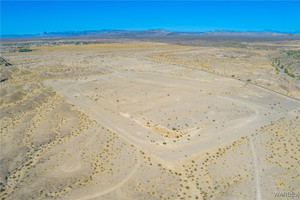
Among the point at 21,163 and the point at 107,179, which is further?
the point at 21,163

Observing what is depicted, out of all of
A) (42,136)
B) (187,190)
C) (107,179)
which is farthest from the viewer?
(42,136)

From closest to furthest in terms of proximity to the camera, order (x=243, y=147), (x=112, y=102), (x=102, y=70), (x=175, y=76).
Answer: (x=243, y=147) → (x=112, y=102) → (x=175, y=76) → (x=102, y=70)

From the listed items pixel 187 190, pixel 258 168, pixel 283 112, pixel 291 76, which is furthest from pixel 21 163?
pixel 291 76

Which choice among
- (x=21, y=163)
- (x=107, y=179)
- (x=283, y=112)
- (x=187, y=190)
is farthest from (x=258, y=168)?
(x=21, y=163)

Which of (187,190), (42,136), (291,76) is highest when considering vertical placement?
(291,76)

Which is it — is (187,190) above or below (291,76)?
below

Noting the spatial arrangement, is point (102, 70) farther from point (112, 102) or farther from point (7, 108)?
point (7, 108)
